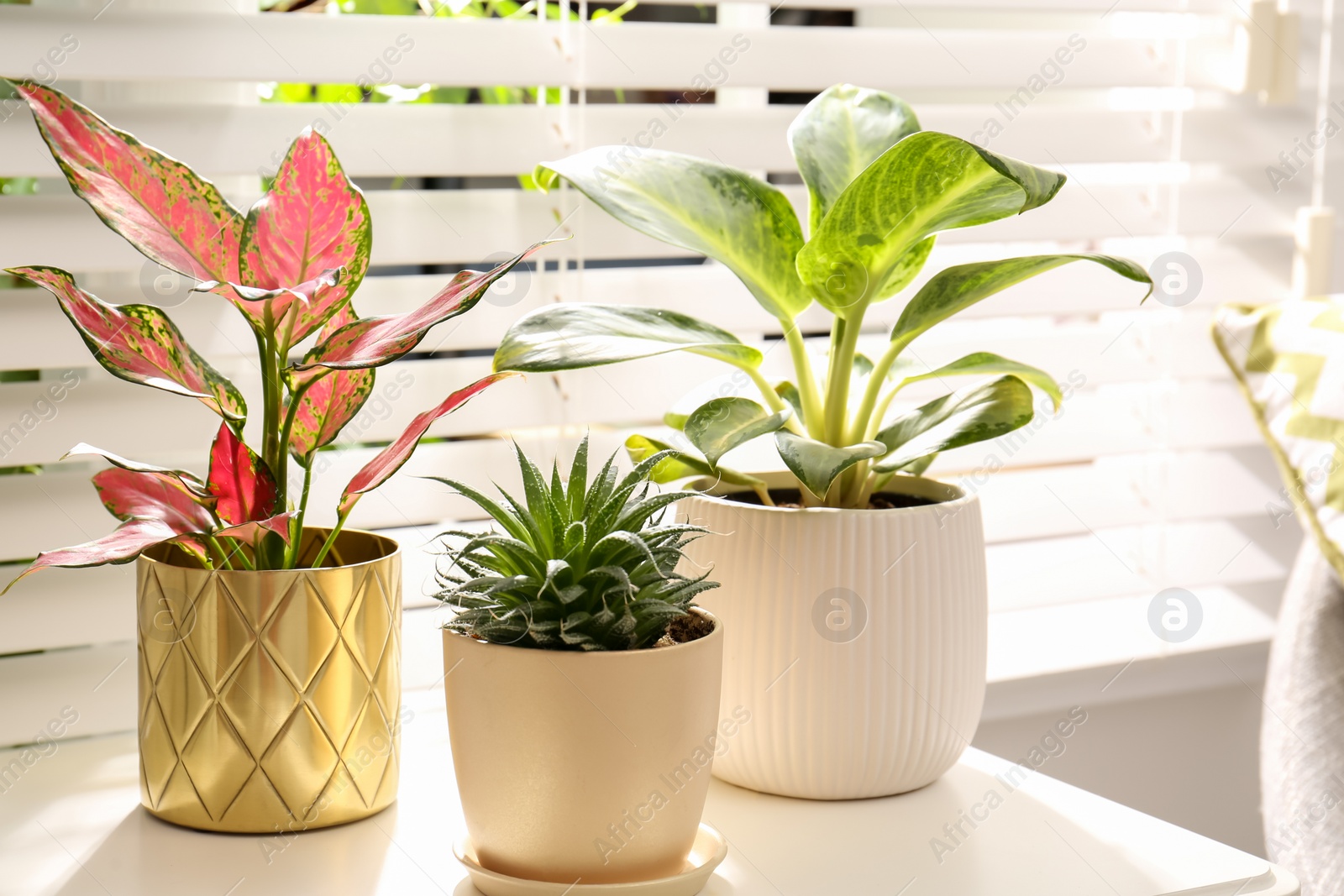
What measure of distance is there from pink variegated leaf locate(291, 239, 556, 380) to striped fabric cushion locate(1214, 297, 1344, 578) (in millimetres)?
750

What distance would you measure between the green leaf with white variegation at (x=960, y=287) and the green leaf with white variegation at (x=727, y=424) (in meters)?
0.11

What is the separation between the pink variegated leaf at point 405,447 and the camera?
0.75 m

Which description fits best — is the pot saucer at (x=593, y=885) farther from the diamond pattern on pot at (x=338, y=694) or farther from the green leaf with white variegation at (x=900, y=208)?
the green leaf with white variegation at (x=900, y=208)

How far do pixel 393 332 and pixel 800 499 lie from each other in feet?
1.11

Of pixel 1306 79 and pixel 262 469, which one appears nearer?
pixel 262 469

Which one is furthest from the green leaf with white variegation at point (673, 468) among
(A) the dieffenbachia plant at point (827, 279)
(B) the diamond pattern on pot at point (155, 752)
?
(B) the diamond pattern on pot at point (155, 752)

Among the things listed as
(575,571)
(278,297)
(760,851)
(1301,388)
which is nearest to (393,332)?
(278,297)

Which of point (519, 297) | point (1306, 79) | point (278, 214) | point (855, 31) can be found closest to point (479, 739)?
point (278, 214)

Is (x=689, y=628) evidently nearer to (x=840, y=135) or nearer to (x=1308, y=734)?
(x=840, y=135)

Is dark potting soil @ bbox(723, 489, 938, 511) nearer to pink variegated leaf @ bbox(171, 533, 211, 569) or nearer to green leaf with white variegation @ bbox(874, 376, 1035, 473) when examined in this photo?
green leaf with white variegation @ bbox(874, 376, 1035, 473)

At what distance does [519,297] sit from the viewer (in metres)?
1.10

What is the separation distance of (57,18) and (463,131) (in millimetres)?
308

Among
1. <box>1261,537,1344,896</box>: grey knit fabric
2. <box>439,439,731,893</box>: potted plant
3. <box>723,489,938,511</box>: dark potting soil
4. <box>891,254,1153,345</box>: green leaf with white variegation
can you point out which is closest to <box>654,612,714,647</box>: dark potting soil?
<box>439,439,731,893</box>: potted plant

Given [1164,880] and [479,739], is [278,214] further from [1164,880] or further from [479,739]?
[1164,880]
